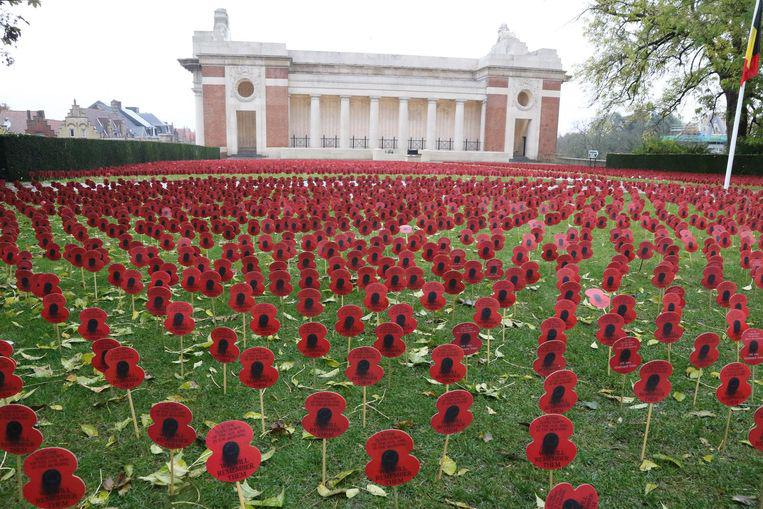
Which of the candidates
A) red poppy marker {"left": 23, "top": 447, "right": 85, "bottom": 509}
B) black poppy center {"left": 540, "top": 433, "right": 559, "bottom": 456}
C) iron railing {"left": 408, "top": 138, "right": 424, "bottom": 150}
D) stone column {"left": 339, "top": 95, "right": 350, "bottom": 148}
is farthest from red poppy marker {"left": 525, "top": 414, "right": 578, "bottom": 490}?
iron railing {"left": 408, "top": 138, "right": 424, "bottom": 150}

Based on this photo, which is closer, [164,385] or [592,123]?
[164,385]

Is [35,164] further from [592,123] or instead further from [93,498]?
[592,123]

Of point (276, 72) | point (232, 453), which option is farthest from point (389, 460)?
point (276, 72)

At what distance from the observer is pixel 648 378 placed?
8.15ft

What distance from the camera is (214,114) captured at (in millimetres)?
41125

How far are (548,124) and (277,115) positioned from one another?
78.6 ft

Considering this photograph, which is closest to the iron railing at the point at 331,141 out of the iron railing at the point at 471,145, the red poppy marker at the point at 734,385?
the iron railing at the point at 471,145

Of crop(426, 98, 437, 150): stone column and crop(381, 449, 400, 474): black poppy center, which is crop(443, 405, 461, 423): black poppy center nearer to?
crop(381, 449, 400, 474): black poppy center

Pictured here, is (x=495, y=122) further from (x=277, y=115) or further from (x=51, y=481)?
(x=51, y=481)

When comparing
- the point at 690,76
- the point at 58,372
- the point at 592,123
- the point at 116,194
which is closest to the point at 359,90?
the point at 592,123

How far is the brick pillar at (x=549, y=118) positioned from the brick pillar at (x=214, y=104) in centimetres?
2751

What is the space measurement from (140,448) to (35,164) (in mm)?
17475

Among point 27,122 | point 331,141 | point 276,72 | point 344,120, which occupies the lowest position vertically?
point 331,141

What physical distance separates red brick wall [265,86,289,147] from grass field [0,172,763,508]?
38.8 meters
